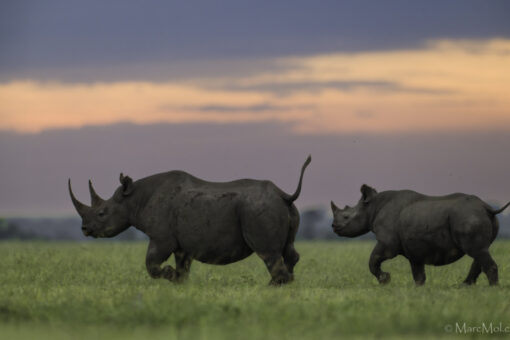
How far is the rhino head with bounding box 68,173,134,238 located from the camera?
13.4 metres

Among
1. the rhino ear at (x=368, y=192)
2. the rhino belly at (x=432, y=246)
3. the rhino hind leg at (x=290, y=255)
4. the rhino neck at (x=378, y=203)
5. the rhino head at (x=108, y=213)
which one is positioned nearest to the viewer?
the rhino belly at (x=432, y=246)

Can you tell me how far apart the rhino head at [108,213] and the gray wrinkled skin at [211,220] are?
18mm

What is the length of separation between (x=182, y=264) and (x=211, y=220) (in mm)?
1014

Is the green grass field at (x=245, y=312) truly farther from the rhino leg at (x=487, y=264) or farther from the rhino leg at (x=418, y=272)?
the rhino leg at (x=418, y=272)

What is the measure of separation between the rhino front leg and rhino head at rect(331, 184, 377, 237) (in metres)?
2.69

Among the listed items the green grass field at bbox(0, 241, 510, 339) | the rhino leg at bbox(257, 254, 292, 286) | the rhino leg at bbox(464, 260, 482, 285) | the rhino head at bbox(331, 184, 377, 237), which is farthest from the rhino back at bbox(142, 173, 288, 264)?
the rhino leg at bbox(464, 260, 482, 285)

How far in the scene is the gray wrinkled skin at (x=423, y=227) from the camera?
39.9 feet

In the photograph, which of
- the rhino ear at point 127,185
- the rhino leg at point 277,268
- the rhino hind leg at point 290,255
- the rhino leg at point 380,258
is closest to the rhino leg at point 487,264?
the rhino leg at point 380,258

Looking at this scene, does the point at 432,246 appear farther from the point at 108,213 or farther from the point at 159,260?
the point at 108,213

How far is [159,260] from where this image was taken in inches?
505

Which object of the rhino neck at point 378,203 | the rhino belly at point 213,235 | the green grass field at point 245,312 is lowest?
the green grass field at point 245,312

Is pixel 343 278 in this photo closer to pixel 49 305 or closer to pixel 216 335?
pixel 49 305

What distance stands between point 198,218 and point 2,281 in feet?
12.4

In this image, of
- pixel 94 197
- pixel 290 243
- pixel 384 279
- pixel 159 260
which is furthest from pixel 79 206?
pixel 384 279
